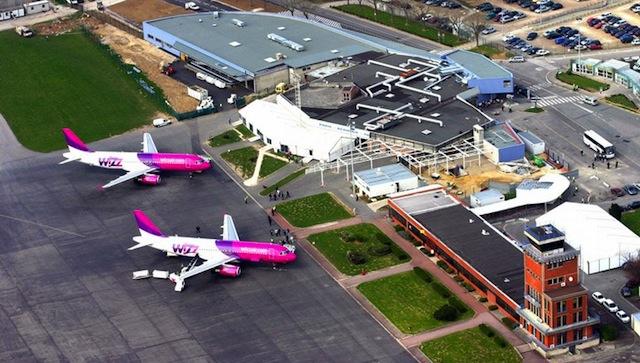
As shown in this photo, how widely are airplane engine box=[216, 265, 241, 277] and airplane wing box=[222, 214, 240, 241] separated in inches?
280

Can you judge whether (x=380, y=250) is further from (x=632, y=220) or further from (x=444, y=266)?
(x=632, y=220)

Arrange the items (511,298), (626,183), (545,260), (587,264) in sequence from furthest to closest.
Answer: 1. (626,183)
2. (587,264)
3. (511,298)
4. (545,260)

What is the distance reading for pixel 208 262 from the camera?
17275 centimetres

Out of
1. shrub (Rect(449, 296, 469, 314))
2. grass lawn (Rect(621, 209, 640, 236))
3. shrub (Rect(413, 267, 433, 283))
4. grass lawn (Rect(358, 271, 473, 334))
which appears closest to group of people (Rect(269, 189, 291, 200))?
grass lawn (Rect(358, 271, 473, 334))

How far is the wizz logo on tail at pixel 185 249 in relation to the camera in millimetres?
176625

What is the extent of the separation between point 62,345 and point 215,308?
72.7ft

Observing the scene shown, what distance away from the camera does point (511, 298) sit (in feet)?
512

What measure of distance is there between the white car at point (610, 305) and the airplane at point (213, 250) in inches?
1851

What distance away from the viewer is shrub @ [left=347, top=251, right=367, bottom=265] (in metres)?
174

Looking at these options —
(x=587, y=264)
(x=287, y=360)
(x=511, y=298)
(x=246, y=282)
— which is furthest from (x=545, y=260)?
(x=246, y=282)

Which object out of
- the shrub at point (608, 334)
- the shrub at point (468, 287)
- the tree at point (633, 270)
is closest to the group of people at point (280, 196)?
the shrub at point (468, 287)

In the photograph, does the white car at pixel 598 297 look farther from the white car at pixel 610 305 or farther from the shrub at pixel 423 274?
the shrub at pixel 423 274

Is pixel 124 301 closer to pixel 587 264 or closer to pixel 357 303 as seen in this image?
pixel 357 303

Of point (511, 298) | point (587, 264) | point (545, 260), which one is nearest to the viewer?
point (545, 260)
